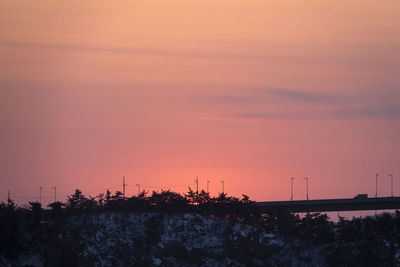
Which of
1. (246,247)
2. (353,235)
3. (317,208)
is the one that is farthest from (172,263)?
(317,208)

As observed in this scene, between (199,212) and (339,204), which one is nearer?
(199,212)

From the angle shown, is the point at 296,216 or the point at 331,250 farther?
the point at 296,216

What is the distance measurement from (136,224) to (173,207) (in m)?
3.79

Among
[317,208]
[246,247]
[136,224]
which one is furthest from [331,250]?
[317,208]

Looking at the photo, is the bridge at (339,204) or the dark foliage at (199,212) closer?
the dark foliage at (199,212)

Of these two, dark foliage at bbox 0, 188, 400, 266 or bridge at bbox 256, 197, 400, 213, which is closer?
dark foliage at bbox 0, 188, 400, 266

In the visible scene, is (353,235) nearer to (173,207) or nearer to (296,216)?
(296,216)

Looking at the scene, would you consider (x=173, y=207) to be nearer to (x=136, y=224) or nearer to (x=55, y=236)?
(x=136, y=224)

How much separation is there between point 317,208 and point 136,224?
271 ft

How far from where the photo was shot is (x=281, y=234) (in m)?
58.6

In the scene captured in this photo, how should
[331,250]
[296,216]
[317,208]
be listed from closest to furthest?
[331,250]
[296,216]
[317,208]

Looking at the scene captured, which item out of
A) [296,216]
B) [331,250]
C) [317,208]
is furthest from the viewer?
[317,208]

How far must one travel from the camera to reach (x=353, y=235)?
56844 mm

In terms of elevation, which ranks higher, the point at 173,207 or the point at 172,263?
the point at 173,207
